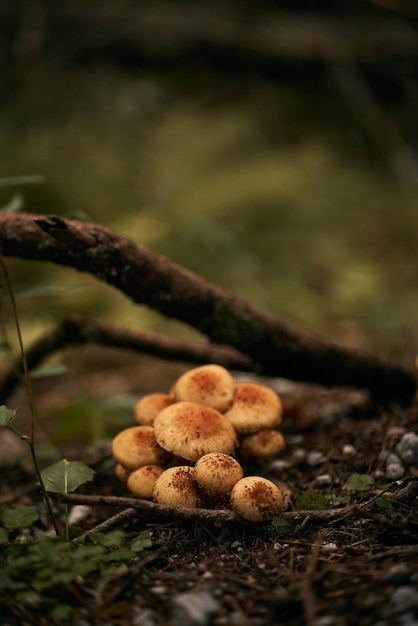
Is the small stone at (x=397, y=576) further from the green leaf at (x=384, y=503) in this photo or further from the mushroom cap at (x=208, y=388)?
the mushroom cap at (x=208, y=388)

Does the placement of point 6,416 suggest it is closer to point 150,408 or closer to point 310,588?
point 150,408

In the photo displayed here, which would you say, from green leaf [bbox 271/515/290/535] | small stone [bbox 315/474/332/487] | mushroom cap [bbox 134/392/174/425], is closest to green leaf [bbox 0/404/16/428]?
mushroom cap [bbox 134/392/174/425]

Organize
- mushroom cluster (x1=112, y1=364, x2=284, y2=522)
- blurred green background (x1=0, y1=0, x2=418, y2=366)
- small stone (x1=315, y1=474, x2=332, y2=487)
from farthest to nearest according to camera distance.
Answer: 1. blurred green background (x1=0, y1=0, x2=418, y2=366)
2. small stone (x1=315, y1=474, x2=332, y2=487)
3. mushroom cluster (x1=112, y1=364, x2=284, y2=522)

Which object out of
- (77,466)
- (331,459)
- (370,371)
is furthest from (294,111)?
(77,466)

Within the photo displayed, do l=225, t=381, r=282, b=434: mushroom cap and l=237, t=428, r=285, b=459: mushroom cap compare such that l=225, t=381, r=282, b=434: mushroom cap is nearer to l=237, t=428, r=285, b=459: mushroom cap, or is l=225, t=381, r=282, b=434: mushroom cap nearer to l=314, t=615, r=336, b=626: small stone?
l=237, t=428, r=285, b=459: mushroom cap

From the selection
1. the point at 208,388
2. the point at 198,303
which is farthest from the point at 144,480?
the point at 198,303

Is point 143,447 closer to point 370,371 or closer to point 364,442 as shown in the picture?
point 364,442
